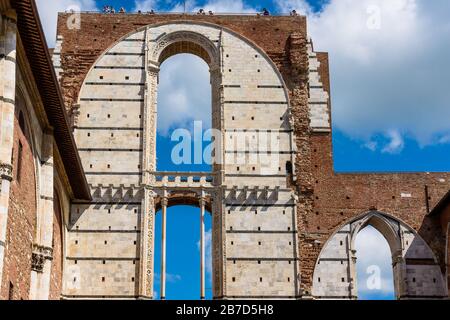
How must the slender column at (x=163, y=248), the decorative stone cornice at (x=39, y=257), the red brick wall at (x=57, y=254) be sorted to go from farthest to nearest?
the slender column at (x=163, y=248), the red brick wall at (x=57, y=254), the decorative stone cornice at (x=39, y=257)

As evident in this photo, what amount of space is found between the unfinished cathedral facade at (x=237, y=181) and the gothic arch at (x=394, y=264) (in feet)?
0.11

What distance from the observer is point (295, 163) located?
26.8 m

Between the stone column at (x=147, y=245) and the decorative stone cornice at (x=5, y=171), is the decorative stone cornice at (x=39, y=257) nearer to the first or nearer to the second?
the decorative stone cornice at (x=5, y=171)

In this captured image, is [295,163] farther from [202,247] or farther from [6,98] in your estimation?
[6,98]

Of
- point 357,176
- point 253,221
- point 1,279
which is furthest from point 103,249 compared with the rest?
point 1,279

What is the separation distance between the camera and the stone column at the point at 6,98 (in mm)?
14852

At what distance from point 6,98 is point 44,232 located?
16.1ft

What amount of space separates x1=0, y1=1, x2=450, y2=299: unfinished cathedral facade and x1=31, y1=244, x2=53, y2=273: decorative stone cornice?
4995 millimetres

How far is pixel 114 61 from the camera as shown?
27734mm

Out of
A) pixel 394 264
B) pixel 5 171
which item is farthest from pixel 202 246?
pixel 5 171

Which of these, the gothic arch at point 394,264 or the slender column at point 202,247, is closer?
the slender column at point 202,247

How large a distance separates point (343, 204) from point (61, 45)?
398 inches

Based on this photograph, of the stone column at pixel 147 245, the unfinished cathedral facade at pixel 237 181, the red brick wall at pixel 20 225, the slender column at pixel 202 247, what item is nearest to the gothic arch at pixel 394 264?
the unfinished cathedral facade at pixel 237 181
